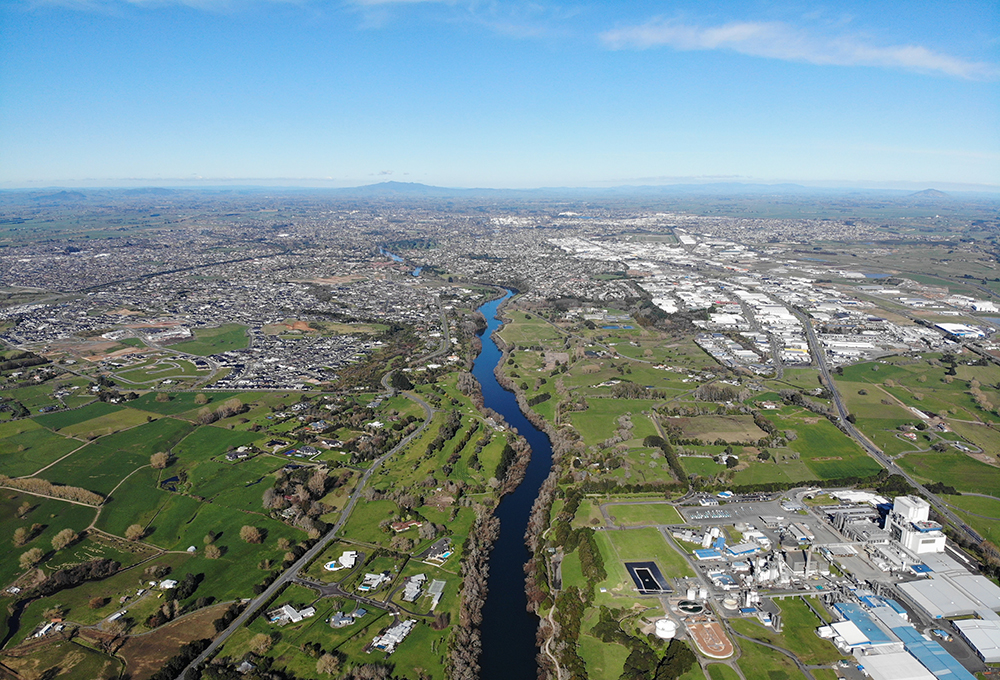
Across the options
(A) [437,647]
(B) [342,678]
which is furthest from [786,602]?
(B) [342,678]

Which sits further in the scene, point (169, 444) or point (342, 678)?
point (169, 444)

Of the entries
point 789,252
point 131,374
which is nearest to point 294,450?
point 131,374

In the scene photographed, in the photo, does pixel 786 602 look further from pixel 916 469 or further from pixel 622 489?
pixel 916 469

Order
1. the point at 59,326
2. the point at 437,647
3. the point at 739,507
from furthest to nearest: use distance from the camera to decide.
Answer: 1. the point at 59,326
2. the point at 739,507
3. the point at 437,647

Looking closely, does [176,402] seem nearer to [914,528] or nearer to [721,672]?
[721,672]

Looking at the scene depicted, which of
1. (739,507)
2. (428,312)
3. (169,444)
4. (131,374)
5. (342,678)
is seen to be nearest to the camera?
(342,678)

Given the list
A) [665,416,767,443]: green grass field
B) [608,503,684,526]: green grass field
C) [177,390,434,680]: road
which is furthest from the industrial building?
[177,390,434,680]: road
